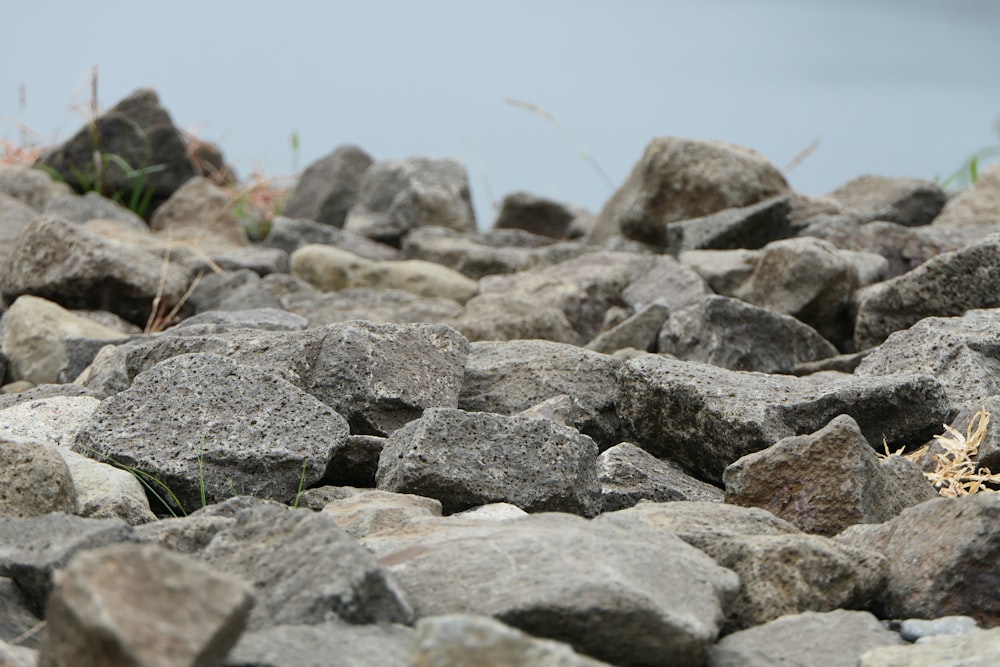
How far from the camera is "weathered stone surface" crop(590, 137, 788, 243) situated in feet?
23.1

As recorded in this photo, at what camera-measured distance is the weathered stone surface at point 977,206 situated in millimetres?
7164

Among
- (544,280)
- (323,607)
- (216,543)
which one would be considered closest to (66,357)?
(544,280)

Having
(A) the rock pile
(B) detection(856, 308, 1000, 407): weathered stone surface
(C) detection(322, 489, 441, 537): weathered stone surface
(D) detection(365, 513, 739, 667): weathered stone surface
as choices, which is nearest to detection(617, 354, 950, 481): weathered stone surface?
(A) the rock pile

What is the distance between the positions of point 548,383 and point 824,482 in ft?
3.68

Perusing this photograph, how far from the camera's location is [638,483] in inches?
122

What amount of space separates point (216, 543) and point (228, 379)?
1.13 m

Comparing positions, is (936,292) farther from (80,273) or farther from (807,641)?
(80,273)

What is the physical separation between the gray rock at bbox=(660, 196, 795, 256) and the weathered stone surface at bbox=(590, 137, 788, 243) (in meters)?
0.37

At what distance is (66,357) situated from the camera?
4871 mm

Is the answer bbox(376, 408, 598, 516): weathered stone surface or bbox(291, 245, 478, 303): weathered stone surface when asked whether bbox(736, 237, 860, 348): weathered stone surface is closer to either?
bbox(291, 245, 478, 303): weathered stone surface

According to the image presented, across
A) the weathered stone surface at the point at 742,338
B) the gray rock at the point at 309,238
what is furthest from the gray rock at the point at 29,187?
the weathered stone surface at the point at 742,338

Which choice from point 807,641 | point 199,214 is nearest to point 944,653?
point 807,641

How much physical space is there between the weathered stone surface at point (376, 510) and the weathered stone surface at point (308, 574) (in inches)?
14.7

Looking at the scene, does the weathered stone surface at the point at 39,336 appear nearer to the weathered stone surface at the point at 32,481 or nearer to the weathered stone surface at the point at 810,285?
the weathered stone surface at the point at 32,481
